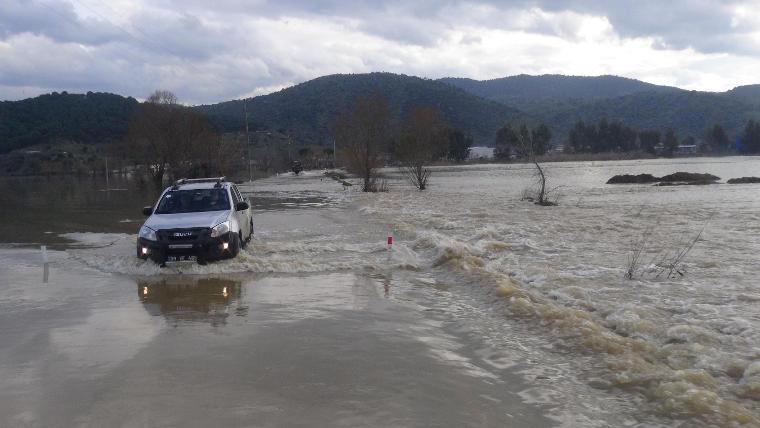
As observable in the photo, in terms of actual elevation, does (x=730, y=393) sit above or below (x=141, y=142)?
below

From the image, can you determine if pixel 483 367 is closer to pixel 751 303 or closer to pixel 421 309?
pixel 421 309

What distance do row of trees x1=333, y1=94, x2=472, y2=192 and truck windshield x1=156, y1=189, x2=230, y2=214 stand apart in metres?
30.4

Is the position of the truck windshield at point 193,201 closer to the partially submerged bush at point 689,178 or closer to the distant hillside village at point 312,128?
the partially submerged bush at point 689,178

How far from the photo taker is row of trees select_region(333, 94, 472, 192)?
145ft

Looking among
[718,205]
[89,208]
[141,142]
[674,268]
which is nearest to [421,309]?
[674,268]

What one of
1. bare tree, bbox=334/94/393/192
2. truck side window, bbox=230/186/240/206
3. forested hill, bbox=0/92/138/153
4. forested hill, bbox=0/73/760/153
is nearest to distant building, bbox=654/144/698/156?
forested hill, bbox=0/73/760/153

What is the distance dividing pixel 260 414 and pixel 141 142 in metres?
54.8

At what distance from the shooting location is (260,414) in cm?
Answer: 500

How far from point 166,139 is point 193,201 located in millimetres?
43115

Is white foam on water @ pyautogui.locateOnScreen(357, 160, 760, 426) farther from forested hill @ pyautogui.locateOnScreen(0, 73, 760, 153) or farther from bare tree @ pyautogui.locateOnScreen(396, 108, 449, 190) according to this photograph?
forested hill @ pyautogui.locateOnScreen(0, 73, 760, 153)

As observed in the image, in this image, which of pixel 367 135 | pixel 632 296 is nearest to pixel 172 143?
pixel 367 135

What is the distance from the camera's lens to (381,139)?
1759 inches

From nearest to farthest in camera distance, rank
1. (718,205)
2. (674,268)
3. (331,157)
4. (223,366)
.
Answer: (223,366) < (674,268) < (718,205) < (331,157)

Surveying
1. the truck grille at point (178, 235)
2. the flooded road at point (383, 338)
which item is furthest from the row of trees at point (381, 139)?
the truck grille at point (178, 235)
